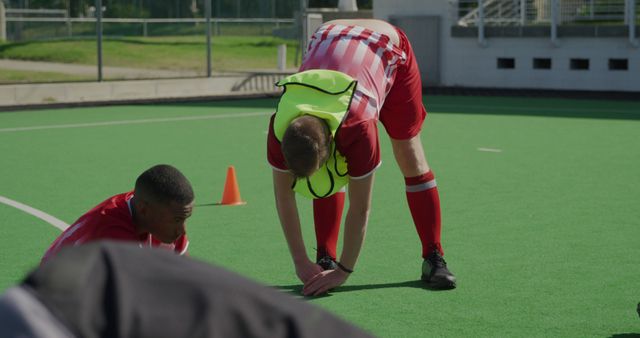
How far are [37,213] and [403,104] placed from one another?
13.6ft

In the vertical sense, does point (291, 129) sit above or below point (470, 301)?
above

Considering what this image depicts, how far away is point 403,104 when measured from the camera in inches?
243

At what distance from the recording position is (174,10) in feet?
87.7

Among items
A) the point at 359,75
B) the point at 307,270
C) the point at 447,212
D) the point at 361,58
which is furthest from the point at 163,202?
the point at 447,212

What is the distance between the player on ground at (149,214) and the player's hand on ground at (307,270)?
6.27 feet

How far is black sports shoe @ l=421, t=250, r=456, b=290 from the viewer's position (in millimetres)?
6387

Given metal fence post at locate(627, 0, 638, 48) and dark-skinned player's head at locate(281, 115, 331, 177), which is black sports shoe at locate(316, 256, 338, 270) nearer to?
dark-skinned player's head at locate(281, 115, 331, 177)

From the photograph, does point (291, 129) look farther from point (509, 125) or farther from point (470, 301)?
point (509, 125)

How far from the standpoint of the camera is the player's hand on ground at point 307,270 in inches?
237

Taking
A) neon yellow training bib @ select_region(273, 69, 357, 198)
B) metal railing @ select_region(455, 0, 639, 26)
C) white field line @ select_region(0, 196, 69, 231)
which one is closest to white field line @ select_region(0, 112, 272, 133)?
white field line @ select_region(0, 196, 69, 231)

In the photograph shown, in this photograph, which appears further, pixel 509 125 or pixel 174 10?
pixel 174 10

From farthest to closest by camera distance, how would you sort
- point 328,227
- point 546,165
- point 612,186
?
point 546,165
point 612,186
point 328,227

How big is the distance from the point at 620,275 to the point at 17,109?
51.1 ft

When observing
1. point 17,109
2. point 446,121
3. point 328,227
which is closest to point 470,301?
point 328,227
